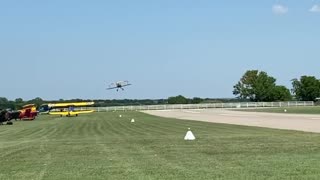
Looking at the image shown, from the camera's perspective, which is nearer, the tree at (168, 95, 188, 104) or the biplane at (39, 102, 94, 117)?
the biplane at (39, 102, 94, 117)

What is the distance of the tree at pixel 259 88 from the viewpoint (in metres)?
180

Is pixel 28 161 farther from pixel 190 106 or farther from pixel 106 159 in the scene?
pixel 190 106

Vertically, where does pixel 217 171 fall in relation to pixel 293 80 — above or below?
below

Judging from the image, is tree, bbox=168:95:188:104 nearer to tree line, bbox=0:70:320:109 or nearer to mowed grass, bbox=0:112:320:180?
tree line, bbox=0:70:320:109

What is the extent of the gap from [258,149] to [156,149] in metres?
3.53

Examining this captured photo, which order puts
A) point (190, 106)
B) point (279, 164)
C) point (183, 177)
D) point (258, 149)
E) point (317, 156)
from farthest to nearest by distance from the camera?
point (190, 106) → point (258, 149) → point (317, 156) → point (279, 164) → point (183, 177)

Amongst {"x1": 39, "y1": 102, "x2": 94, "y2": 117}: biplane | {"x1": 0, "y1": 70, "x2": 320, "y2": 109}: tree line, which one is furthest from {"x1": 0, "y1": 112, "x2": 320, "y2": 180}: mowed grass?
{"x1": 0, "y1": 70, "x2": 320, "y2": 109}: tree line

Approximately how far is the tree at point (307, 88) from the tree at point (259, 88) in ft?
11.3

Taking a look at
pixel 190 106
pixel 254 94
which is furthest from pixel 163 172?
pixel 254 94

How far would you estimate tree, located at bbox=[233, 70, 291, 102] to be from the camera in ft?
589

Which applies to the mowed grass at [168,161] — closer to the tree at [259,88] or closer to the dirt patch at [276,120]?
the dirt patch at [276,120]

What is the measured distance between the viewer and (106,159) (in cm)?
1692

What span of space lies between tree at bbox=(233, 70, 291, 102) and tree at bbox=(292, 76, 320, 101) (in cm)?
344

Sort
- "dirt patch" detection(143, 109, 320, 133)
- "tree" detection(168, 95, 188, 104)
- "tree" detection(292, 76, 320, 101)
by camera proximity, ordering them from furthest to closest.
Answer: "tree" detection(168, 95, 188, 104) < "tree" detection(292, 76, 320, 101) < "dirt patch" detection(143, 109, 320, 133)
